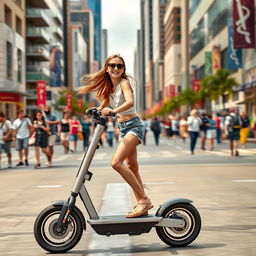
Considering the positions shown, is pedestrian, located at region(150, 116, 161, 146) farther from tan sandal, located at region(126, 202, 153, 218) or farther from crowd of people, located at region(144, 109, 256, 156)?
tan sandal, located at region(126, 202, 153, 218)

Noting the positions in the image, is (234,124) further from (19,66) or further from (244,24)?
(19,66)

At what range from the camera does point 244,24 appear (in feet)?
137

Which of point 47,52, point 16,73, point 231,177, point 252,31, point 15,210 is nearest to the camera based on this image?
point 15,210

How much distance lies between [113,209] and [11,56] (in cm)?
4670

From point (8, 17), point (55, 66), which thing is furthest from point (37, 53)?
point (8, 17)

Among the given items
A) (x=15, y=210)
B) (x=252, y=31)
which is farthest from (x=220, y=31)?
(x=15, y=210)

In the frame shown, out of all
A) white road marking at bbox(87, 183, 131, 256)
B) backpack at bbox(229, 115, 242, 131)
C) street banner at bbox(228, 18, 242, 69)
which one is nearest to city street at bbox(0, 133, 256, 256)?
white road marking at bbox(87, 183, 131, 256)

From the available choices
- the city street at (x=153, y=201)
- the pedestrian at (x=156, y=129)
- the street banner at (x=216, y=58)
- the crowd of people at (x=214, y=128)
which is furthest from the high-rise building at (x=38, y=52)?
the city street at (x=153, y=201)

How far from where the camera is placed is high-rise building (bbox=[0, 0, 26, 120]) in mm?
49969

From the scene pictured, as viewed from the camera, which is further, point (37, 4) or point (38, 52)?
point (38, 52)

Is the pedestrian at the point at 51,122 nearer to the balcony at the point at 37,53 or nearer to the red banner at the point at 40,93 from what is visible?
the red banner at the point at 40,93

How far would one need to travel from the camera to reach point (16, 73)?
55969 mm

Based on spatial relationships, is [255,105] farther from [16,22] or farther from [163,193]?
[163,193]

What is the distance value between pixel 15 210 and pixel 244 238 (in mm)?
3660
